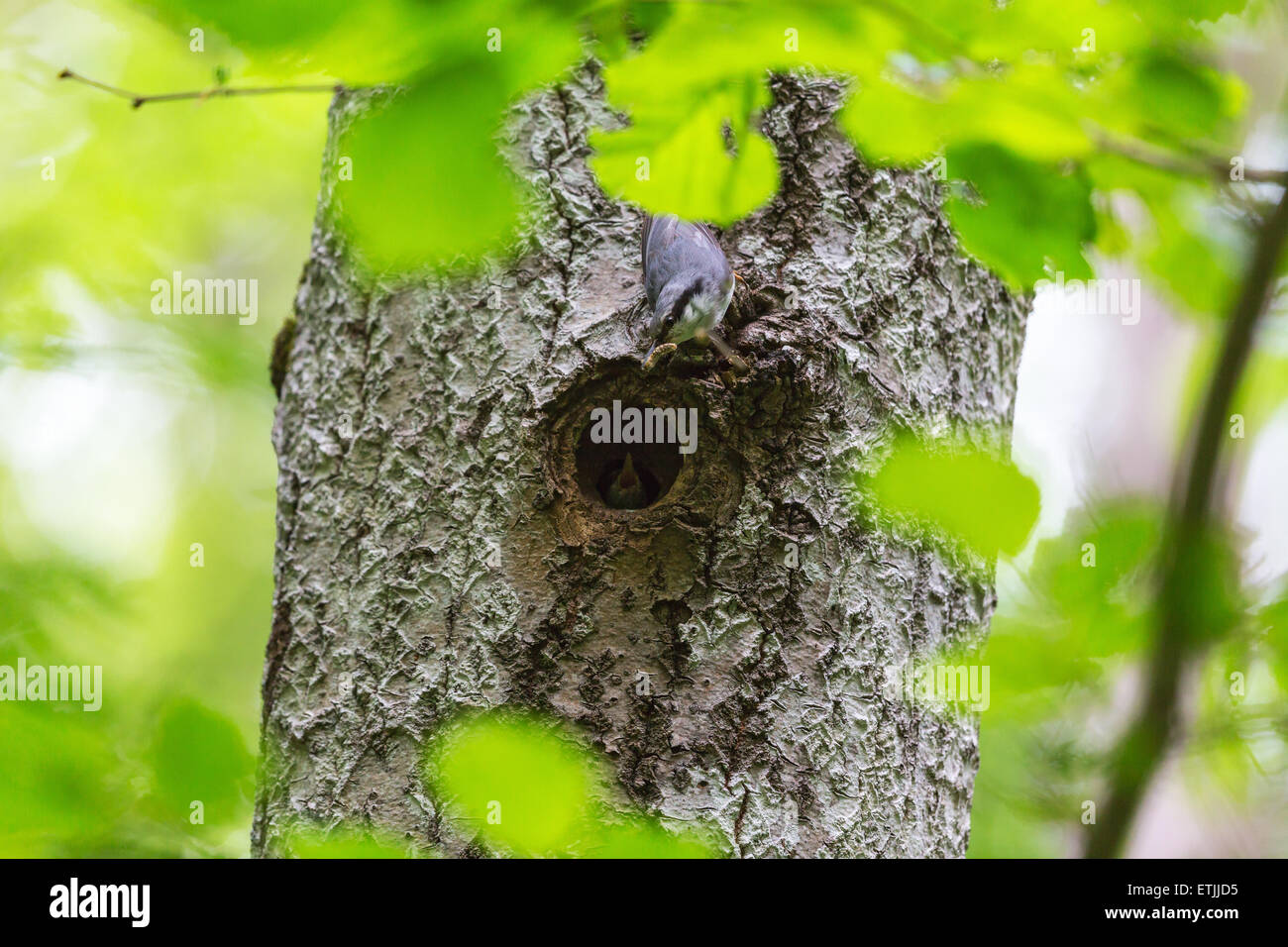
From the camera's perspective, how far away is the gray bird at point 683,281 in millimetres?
1493

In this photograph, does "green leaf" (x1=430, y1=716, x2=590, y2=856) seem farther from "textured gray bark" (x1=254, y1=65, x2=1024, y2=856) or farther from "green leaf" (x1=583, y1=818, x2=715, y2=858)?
"textured gray bark" (x1=254, y1=65, x2=1024, y2=856)

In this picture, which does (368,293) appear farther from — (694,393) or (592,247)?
(694,393)

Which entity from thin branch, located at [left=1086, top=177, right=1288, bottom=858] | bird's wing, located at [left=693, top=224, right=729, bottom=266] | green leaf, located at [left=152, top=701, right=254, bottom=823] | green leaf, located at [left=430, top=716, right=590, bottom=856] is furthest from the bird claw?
green leaf, located at [left=152, top=701, right=254, bottom=823]

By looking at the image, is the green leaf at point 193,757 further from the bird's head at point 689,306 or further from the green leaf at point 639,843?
the bird's head at point 689,306

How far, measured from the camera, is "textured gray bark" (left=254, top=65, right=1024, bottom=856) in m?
1.54

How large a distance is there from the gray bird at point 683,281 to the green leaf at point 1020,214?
44 centimetres

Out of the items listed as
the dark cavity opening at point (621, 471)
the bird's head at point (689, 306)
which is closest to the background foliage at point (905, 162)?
the bird's head at point (689, 306)

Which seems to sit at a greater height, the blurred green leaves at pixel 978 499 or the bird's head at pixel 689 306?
the bird's head at pixel 689 306

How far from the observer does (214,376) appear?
398 centimetres

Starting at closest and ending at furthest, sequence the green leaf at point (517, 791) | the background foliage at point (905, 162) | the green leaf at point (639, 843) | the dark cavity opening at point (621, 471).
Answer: the background foliage at point (905, 162) → the green leaf at point (517, 791) → the green leaf at point (639, 843) → the dark cavity opening at point (621, 471)

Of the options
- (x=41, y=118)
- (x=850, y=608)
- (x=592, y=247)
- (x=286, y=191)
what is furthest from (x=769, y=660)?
(x=286, y=191)

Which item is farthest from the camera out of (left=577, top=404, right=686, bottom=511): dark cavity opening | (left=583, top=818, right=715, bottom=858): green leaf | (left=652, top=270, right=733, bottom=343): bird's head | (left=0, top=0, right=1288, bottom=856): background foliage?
(left=577, top=404, right=686, bottom=511): dark cavity opening

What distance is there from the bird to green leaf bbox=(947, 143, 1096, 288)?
779mm

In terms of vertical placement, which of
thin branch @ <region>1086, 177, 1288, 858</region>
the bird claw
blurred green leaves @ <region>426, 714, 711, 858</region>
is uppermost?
the bird claw
